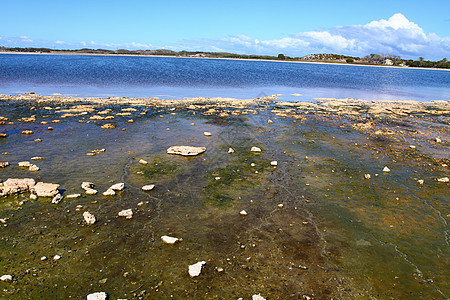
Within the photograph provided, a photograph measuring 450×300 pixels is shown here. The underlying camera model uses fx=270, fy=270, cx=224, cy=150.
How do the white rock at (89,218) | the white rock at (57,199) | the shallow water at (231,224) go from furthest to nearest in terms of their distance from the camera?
the white rock at (57,199) < the white rock at (89,218) < the shallow water at (231,224)

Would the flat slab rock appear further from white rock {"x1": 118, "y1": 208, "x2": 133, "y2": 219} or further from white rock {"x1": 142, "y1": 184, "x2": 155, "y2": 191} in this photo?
white rock {"x1": 118, "y1": 208, "x2": 133, "y2": 219}

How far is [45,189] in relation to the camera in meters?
13.1

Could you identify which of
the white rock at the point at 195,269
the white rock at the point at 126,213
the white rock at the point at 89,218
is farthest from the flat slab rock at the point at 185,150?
the white rock at the point at 195,269

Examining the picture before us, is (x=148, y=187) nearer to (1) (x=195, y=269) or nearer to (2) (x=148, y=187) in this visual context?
(2) (x=148, y=187)

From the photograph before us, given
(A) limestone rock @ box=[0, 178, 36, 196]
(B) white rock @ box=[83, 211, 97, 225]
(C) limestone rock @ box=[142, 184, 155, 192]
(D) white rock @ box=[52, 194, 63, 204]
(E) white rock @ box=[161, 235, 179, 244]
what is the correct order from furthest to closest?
1. (C) limestone rock @ box=[142, 184, 155, 192]
2. (A) limestone rock @ box=[0, 178, 36, 196]
3. (D) white rock @ box=[52, 194, 63, 204]
4. (B) white rock @ box=[83, 211, 97, 225]
5. (E) white rock @ box=[161, 235, 179, 244]

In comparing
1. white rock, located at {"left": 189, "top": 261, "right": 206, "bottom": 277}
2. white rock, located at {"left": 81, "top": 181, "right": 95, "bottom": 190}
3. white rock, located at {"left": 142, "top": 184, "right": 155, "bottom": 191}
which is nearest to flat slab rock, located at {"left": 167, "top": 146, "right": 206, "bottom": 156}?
white rock, located at {"left": 142, "top": 184, "right": 155, "bottom": 191}

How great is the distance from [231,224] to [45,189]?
30.2 feet

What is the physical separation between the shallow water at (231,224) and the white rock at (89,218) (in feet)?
0.72

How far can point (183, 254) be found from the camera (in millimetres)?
9734

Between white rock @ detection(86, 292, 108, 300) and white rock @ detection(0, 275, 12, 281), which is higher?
white rock @ detection(86, 292, 108, 300)

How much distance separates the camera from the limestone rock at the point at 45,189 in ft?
42.6

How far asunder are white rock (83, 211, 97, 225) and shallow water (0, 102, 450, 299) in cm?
22

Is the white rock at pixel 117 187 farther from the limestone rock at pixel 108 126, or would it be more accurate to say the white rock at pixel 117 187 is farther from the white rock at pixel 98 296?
the limestone rock at pixel 108 126

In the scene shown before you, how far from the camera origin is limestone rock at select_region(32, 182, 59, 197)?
12992 millimetres
